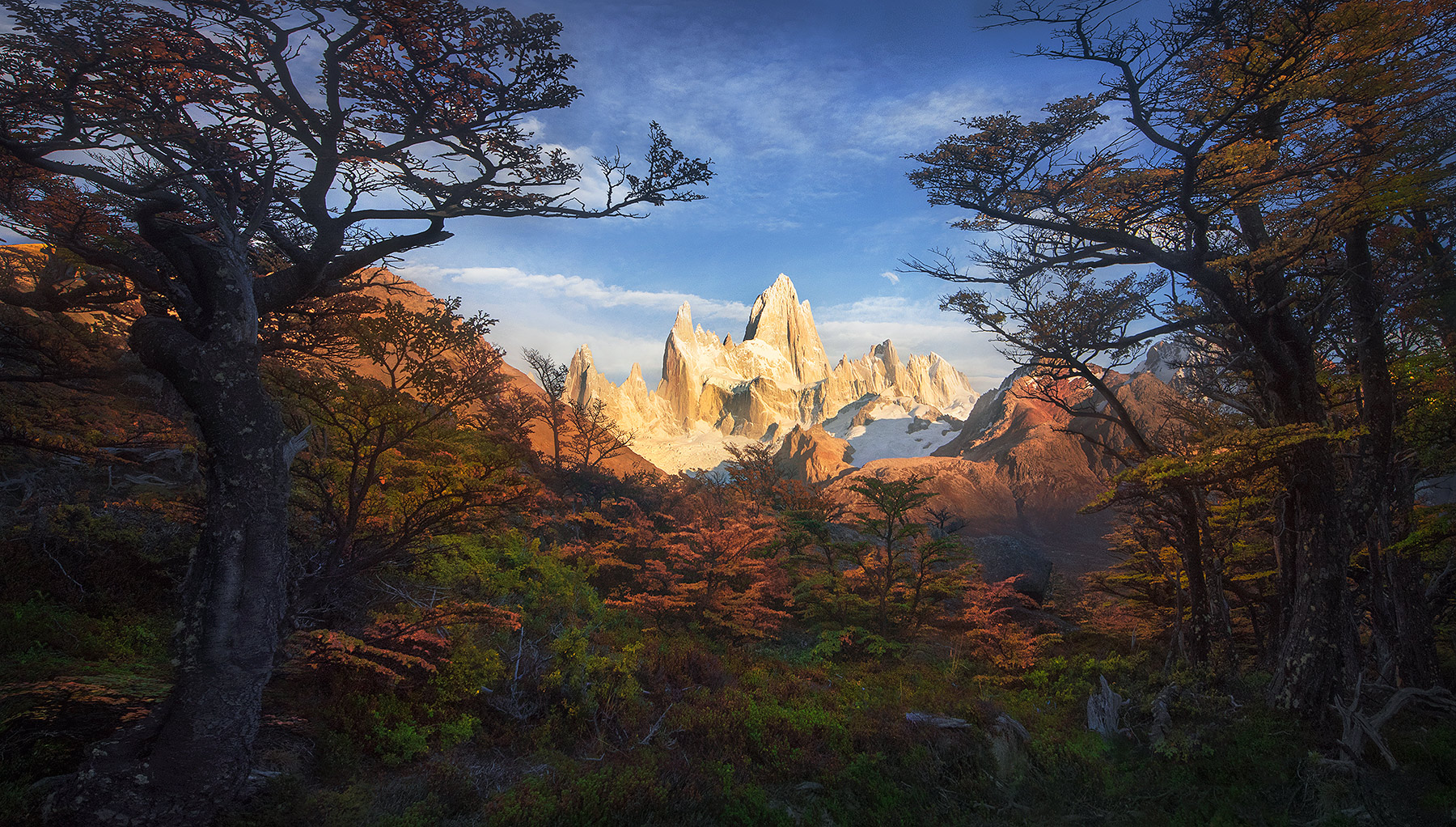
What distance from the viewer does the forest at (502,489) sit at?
4.56 meters

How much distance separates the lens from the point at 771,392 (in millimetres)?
121062

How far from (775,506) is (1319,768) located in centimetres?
1518

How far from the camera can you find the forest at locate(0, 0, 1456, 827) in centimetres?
456

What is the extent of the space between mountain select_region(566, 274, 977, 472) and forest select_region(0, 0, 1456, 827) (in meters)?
76.1

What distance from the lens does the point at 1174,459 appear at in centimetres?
827

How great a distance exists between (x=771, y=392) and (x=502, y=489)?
115 m

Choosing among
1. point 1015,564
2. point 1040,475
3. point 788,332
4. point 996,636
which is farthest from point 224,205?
point 788,332

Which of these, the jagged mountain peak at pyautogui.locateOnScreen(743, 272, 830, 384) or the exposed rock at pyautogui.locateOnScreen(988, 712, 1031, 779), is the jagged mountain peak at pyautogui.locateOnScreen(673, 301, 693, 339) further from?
the exposed rock at pyautogui.locateOnScreen(988, 712, 1031, 779)

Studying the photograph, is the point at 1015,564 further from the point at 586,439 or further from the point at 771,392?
the point at 771,392

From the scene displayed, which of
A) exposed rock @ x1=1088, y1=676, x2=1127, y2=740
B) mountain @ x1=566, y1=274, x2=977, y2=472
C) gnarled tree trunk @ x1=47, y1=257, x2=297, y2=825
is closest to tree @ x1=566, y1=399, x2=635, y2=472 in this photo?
gnarled tree trunk @ x1=47, y1=257, x2=297, y2=825

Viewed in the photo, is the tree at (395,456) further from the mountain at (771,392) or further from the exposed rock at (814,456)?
the mountain at (771,392)

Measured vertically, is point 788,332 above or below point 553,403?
above

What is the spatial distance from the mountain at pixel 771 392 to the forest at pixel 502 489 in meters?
76.1

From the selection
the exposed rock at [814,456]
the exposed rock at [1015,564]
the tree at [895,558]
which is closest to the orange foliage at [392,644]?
the tree at [895,558]
